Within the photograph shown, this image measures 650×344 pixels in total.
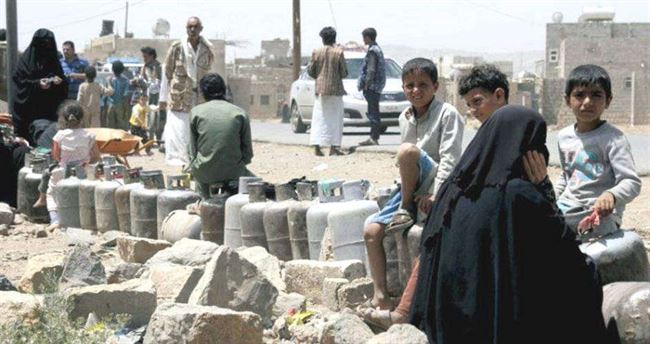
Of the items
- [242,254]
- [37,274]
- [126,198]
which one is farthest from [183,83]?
[37,274]

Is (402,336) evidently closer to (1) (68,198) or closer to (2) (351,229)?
(2) (351,229)

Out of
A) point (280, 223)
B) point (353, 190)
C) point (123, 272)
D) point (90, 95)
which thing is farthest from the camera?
point (90, 95)

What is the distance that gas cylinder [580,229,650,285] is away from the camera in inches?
219

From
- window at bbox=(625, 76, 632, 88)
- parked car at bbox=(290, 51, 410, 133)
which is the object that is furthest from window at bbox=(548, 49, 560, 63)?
parked car at bbox=(290, 51, 410, 133)

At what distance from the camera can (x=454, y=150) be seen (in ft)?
20.5

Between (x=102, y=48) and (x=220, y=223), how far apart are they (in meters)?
60.1

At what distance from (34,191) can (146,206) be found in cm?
209

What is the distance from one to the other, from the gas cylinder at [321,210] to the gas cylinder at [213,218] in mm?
1199

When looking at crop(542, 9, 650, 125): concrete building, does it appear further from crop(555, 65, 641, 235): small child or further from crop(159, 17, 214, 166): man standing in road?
crop(555, 65, 641, 235): small child

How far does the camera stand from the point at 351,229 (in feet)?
23.6

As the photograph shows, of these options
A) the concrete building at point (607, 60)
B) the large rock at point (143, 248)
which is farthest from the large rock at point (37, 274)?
the concrete building at point (607, 60)

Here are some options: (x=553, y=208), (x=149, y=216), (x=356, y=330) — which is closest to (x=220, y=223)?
(x=149, y=216)

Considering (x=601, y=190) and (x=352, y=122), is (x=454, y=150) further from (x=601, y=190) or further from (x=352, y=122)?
(x=352, y=122)

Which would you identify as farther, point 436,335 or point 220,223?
point 220,223
